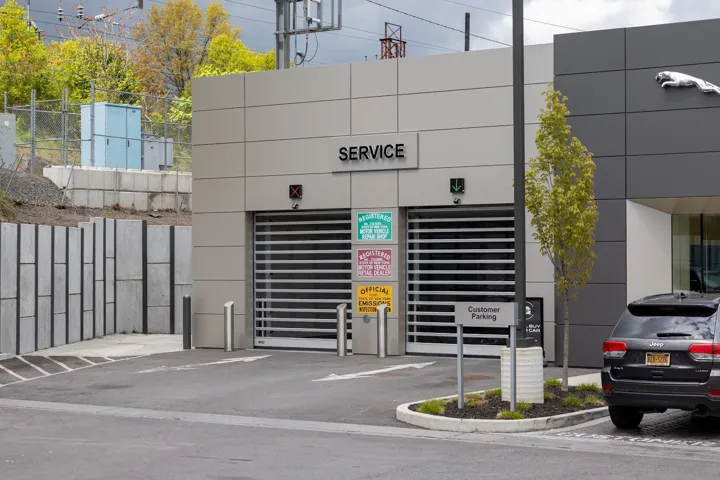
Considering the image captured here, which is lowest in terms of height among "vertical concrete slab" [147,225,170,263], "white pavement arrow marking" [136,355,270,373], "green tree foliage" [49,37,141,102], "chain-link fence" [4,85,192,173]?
"white pavement arrow marking" [136,355,270,373]

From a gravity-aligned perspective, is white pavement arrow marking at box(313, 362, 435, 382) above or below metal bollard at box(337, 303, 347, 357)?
below

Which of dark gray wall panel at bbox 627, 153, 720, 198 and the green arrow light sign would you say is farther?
the green arrow light sign

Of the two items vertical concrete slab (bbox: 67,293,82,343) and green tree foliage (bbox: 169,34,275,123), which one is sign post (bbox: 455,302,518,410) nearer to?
vertical concrete slab (bbox: 67,293,82,343)

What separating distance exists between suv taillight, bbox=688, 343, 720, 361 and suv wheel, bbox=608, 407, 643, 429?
4.12 ft

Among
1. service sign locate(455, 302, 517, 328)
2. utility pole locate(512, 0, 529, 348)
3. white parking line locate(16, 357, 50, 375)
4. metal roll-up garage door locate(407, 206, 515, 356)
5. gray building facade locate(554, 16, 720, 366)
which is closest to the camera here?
service sign locate(455, 302, 517, 328)

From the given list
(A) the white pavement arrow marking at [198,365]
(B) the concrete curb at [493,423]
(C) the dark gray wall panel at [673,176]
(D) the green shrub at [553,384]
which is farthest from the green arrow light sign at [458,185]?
(B) the concrete curb at [493,423]

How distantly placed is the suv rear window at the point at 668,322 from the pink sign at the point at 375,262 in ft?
32.6

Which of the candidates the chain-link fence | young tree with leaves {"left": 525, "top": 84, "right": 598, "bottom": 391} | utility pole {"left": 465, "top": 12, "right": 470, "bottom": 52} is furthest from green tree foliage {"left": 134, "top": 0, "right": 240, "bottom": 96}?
young tree with leaves {"left": 525, "top": 84, "right": 598, "bottom": 391}

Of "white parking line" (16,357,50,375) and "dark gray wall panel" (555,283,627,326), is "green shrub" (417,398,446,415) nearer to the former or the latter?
"dark gray wall panel" (555,283,627,326)

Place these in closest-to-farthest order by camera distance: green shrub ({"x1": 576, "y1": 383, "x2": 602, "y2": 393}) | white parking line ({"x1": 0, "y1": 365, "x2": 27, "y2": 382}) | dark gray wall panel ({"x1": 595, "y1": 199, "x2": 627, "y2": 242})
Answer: green shrub ({"x1": 576, "y1": 383, "x2": 602, "y2": 393}) < white parking line ({"x1": 0, "y1": 365, "x2": 27, "y2": 382}) < dark gray wall panel ({"x1": 595, "y1": 199, "x2": 627, "y2": 242})

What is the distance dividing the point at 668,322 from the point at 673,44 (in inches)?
329

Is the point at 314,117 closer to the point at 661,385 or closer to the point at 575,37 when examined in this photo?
the point at 575,37

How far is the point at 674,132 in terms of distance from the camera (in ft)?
64.3

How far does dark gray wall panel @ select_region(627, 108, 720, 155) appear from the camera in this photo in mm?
19312
